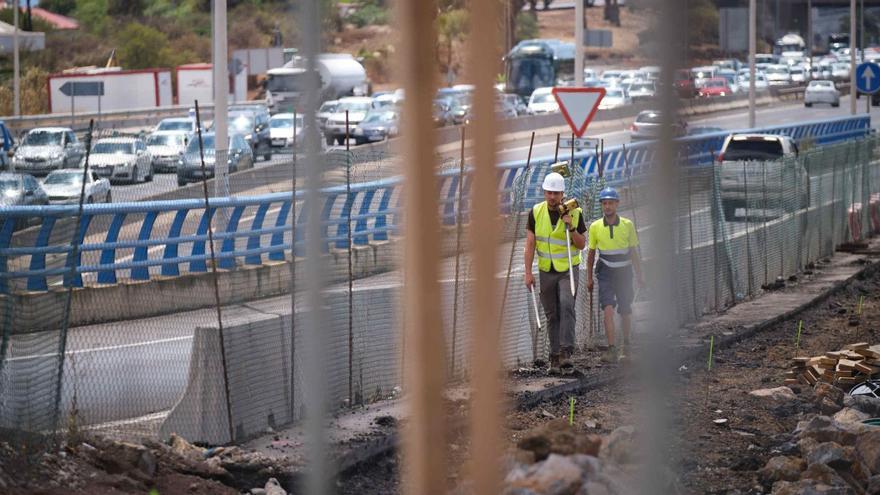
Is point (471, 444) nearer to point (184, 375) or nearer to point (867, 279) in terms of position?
point (184, 375)

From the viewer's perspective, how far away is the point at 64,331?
954 centimetres

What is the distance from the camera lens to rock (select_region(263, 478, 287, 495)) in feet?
31.2

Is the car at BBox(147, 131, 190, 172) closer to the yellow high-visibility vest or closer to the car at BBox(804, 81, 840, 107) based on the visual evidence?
the yellow high-visibility vest

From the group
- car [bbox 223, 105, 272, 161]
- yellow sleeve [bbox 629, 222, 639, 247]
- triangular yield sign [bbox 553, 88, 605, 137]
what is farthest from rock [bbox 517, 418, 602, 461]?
car [bbox 223, 105, 272, 161]

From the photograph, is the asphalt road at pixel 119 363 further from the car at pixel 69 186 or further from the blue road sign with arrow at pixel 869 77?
the blue road sign with arrow at pixel 869 77

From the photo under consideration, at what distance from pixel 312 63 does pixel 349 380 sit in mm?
7372

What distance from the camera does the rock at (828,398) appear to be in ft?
44.7

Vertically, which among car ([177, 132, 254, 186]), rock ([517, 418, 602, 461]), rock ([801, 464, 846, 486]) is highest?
car ([177, 132, 254, 186])

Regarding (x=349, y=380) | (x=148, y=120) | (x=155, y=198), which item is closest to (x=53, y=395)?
(x=349, y=380)

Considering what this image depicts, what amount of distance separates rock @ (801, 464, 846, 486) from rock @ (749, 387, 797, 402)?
145 inches

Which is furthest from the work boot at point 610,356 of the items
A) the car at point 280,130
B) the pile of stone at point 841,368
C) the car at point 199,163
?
the car at point 280,130

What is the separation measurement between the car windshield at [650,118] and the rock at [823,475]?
22.1ft

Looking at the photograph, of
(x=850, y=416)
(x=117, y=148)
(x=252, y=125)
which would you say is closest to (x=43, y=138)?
(x=252, y=125)

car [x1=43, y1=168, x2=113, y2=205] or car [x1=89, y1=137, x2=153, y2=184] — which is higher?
car [x1=89, y1=137, x2=153, y2=184]
